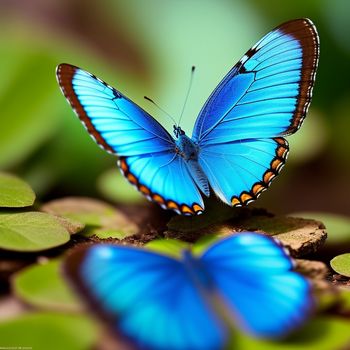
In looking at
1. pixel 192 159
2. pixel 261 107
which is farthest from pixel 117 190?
pixel 261 107

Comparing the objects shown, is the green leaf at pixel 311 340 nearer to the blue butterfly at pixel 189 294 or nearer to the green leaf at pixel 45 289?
the blue butterfly at pixel 189 294

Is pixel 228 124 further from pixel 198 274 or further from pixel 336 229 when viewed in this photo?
pixel 198 274

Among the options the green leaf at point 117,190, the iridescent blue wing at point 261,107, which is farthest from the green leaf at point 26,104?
the iridescent blue wing at point 261,107

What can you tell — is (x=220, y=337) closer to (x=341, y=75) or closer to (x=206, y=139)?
(x=206, y=139)

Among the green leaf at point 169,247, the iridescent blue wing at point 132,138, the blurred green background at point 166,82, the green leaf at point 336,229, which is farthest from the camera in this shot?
the blurred green background at point 166,82

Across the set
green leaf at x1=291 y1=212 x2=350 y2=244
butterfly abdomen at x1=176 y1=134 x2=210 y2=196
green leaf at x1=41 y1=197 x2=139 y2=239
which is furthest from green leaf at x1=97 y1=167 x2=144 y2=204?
green leaf at x1=291 y1=212 x2=350 y2=244

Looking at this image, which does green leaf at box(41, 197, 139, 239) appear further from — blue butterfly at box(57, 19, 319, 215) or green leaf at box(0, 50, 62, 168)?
green leaf at box(0, 50, 62, 168)

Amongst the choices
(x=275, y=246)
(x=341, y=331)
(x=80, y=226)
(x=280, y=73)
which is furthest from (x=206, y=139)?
(x=341, y=331)
